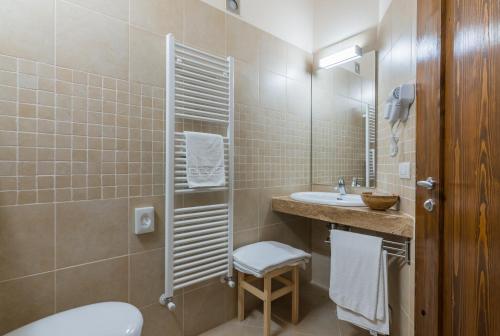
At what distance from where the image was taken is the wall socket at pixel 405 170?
4.55 feet

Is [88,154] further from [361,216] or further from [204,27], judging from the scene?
[361,216]

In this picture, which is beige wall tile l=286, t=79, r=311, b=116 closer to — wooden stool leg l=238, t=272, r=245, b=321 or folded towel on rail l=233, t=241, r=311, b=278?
folded towel on rail l=233, t=241, r=311, b=278

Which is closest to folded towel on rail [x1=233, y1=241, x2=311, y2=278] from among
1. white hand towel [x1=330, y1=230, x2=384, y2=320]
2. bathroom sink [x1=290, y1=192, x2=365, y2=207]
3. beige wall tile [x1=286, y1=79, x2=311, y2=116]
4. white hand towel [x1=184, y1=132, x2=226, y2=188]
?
white hand towel [x1=330, y1=230, x2=384, y2=320]

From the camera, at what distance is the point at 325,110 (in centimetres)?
239

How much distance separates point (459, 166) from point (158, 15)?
1.70 m

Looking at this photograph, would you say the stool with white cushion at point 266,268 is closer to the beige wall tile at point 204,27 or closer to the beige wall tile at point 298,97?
the beige wall tile at point 298,97

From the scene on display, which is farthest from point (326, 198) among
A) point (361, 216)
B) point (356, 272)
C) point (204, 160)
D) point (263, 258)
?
point (204, 160)

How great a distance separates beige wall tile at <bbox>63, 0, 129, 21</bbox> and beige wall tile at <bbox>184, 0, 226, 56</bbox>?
→ 37 cm

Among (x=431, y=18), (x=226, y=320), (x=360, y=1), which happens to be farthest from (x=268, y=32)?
(x=226, y=320)

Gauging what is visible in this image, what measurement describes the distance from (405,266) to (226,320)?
4.13 ft

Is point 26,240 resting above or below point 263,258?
above

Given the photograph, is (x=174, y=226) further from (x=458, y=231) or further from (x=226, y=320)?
(x=458, y=231)

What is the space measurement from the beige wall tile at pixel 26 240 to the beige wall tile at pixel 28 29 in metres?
0.69

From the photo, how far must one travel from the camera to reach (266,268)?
156cm
